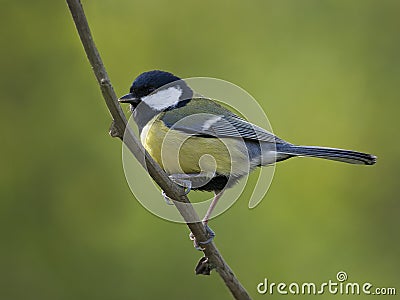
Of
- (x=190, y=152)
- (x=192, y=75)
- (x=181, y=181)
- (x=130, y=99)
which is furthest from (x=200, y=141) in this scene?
(x=192, y=75)

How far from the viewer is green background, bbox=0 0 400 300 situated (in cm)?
347

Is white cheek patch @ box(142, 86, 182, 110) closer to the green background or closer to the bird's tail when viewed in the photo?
the bird's tail

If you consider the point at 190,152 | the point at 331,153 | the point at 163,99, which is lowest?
the point at 331,153

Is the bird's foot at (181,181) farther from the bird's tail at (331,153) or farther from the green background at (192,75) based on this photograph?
the green background at (192,75)

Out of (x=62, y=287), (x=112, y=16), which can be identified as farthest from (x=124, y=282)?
(x=112, y=16)

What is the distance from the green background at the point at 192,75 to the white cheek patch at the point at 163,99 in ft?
3.72

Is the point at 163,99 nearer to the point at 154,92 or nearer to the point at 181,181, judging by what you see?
the point at 154,92

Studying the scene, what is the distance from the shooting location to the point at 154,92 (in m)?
2.43

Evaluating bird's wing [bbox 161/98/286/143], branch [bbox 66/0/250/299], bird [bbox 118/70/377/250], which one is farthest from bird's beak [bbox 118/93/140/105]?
branch [bbox 66/0/250/299]

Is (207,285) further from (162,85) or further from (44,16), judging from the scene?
(44,16)

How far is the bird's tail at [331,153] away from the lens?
7.07ft

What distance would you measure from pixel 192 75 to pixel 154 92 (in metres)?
1.33

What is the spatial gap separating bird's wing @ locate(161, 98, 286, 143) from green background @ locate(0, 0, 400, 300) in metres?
1.07

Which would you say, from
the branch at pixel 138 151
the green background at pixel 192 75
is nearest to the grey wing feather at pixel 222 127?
the branch at pixel 138 151
